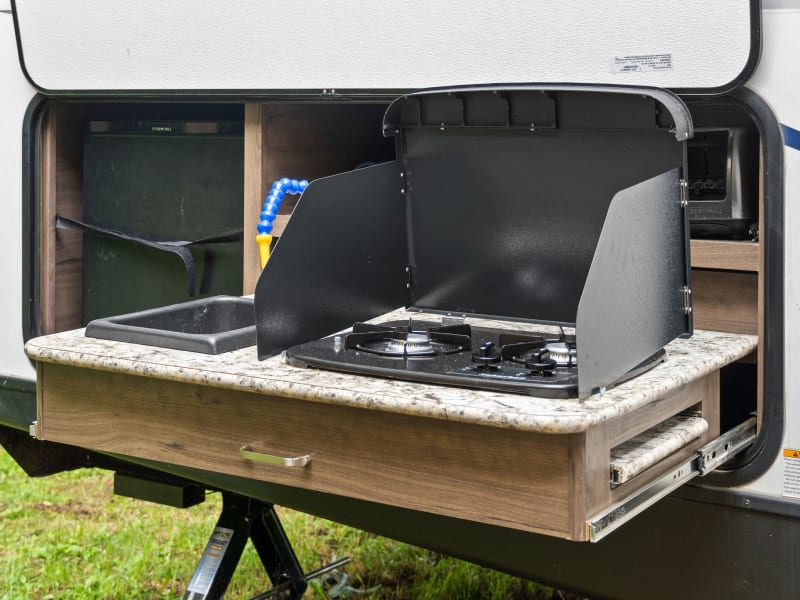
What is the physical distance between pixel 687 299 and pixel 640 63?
46cm

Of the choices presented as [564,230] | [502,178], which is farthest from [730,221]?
[502,178]

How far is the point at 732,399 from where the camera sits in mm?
2455

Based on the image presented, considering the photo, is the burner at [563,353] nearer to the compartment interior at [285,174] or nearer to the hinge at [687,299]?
the hinge at [687,299]

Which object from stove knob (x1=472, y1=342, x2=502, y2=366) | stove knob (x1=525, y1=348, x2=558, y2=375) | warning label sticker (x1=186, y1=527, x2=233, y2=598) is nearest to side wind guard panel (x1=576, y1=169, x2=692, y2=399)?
stove knob (x1=525, y1=348, x2=558, y2=375)

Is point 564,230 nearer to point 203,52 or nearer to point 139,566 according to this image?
point 203,52

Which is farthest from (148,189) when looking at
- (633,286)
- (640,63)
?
(633,286)

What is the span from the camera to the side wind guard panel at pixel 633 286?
1.72 metres

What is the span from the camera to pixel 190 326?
99.7 inches

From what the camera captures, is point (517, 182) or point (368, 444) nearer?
point (368, 444)

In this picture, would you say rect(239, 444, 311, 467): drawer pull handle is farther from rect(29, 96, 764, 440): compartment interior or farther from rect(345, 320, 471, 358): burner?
rect(29, 96, 764, 440): compartment interior

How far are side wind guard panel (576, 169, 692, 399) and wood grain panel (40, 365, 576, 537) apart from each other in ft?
0.55

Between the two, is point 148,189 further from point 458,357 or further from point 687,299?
point 687,299

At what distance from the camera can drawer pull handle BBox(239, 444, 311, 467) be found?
74.4 inches

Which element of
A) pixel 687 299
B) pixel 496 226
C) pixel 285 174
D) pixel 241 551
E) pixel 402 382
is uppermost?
pixel 285 174
